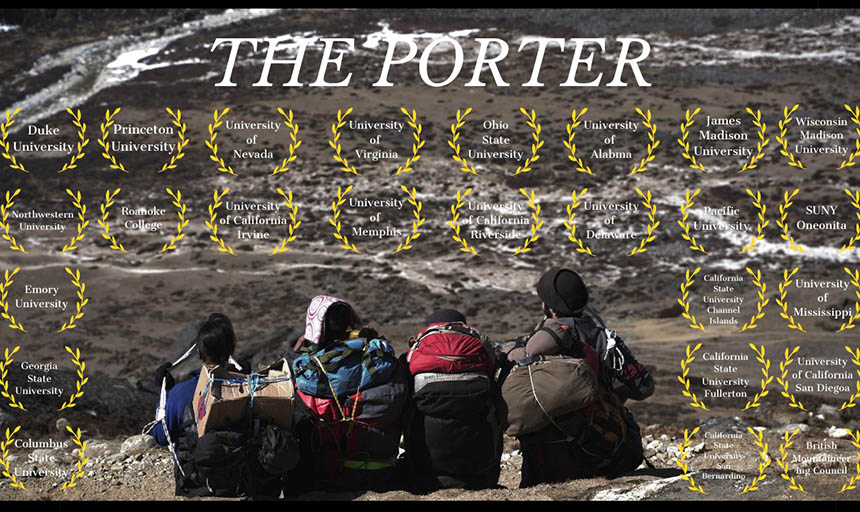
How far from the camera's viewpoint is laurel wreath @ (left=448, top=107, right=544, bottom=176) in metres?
36.3

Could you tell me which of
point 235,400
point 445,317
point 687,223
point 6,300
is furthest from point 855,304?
point 6,300

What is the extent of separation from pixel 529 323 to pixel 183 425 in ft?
57.3

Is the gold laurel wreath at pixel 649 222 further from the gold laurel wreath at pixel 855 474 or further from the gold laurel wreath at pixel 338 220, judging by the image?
the gold laurel wreath at pixel 855 474

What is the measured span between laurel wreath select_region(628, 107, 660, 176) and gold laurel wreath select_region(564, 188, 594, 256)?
8.26ft

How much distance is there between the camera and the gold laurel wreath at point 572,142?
3597cm

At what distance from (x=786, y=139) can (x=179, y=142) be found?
80.3 feet

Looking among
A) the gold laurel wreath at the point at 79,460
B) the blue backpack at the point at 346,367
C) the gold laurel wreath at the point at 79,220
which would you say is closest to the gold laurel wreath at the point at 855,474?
the blue backpack at the point at 346,367

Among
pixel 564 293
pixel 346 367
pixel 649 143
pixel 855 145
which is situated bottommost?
pixel 346 367

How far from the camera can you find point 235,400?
6492 millimetres

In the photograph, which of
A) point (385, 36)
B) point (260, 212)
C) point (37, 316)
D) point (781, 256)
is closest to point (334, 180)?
point (260, 212)

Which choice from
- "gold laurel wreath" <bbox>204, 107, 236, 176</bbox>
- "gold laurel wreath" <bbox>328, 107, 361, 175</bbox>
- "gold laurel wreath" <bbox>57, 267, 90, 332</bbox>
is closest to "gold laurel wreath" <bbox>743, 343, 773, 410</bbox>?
"gold laurel wreath" <bbox>57, 267, 90, 332</bbox>

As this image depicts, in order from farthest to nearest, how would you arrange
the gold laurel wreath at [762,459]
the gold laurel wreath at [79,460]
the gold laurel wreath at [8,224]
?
the gold laurel wreath at [8,224], the gold laurel wreath at [79,460], the gold laurel wreath at [762,459]

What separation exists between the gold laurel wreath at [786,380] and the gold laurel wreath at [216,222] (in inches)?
675

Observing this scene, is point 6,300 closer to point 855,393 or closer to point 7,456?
point 7,456
